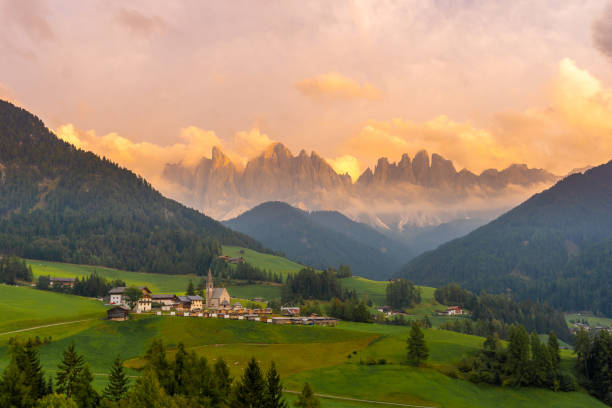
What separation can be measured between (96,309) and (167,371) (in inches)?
3398

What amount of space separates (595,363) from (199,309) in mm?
104870

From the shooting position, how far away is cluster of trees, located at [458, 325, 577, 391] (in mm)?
95125

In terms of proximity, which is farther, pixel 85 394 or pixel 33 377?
pixel 33 377

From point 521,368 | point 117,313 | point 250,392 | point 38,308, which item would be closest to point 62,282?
point 38,308

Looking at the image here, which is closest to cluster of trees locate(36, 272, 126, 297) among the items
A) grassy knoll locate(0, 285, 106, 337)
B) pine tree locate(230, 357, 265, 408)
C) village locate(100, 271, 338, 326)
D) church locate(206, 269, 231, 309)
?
grassy knoll locate(0, 285, 106, 337)

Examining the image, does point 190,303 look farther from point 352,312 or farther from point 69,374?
point 69,374

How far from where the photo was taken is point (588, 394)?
9631cm

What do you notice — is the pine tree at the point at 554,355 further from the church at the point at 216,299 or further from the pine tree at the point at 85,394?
the church at the point at 216,299

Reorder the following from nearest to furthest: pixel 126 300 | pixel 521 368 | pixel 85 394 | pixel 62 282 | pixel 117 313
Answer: pixel 85 394
pixel 521 368
pixel 117 313
pixel 126 300
pixel 62 282

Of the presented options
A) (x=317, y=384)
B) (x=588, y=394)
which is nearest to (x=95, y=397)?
(x=317, y=384)

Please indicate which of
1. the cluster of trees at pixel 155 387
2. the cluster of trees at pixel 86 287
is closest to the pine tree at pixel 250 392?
the cluster of trees at pixel 155 387

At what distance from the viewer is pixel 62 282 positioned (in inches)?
7156

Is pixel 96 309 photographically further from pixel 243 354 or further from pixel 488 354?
pixel 488 354

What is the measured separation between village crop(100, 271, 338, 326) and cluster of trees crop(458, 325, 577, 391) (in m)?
46.0
